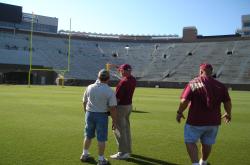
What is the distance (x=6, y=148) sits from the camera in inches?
322

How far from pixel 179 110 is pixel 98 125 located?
1591 millimetres

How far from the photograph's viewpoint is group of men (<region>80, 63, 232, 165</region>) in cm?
632

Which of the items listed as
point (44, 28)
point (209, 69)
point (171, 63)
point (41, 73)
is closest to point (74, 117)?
point (209, 69)

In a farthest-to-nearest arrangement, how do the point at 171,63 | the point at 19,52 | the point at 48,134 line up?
the point at 171,63
the point at 19,52
the point at 48,134

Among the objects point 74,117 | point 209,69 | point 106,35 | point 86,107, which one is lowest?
point 74,117

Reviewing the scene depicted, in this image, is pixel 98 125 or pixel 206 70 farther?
pixel 98 125

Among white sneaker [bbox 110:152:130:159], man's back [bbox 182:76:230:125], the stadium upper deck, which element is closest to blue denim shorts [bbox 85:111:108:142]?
white sneaker [bbox 110:152:130:159]

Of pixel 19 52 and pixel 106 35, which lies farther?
pixel 106 35

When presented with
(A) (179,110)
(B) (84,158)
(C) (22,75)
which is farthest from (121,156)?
(C) (22,75)

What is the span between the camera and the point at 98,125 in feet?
23.5

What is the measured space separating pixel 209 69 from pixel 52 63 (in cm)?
6244

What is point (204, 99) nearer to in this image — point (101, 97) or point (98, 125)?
point (101, 97)

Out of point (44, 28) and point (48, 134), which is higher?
point (44, 28)

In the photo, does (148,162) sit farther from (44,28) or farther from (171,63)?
(44,28)
